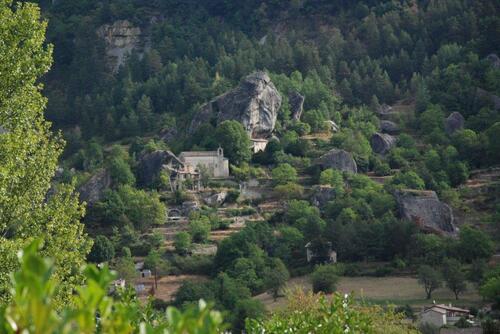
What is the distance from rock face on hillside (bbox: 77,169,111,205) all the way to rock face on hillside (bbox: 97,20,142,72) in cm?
6007

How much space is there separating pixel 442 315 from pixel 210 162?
39.7 m

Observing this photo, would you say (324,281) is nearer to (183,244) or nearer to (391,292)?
(391,292)

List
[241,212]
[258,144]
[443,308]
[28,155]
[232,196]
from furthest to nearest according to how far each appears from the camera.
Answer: [258,144] < [232,196] < [241,212] < [443,308] < [28,155]

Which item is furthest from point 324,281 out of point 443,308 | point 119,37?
point 119,37

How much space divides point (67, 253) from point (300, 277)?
48463mm

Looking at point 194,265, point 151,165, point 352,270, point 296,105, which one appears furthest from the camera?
point 296,105

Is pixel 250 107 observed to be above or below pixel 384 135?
above

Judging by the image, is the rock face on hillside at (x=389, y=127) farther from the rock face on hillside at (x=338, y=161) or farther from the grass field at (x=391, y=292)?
the grass field at (x=391, y=292)

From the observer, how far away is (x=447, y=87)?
4006 inches

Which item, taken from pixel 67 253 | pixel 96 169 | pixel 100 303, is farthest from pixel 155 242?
pixel 100 303

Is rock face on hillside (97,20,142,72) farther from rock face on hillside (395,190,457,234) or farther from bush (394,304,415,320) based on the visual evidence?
bush (394,304,415,320)

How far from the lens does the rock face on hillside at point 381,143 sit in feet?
306

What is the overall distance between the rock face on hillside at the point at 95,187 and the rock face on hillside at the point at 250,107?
13.4 meters

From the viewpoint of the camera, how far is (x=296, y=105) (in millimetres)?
100688
